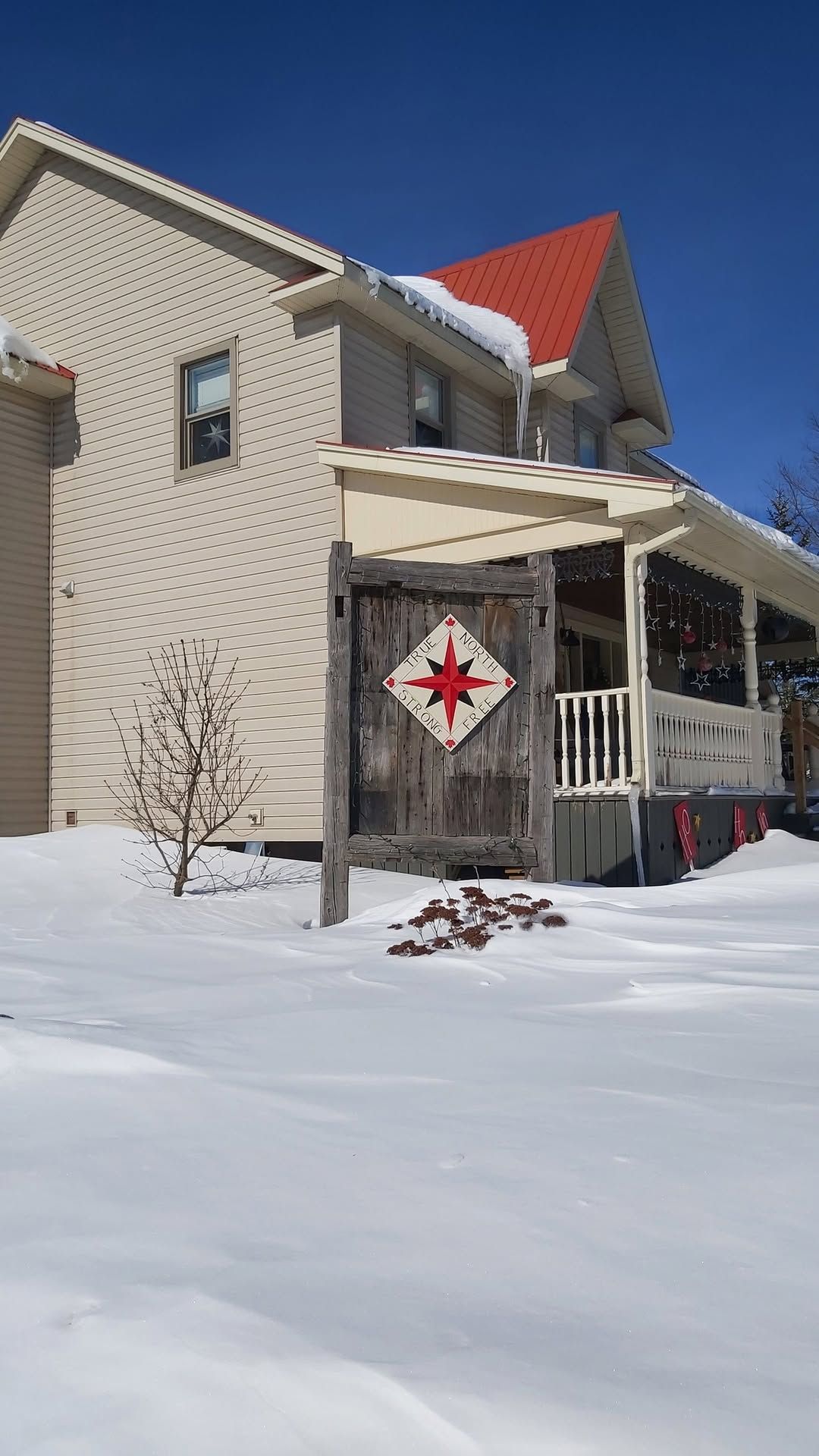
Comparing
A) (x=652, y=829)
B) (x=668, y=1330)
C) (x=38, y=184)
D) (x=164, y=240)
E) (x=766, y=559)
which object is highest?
(x=38, y=184)

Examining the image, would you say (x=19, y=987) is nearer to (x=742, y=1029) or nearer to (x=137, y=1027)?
(x=137, y=1027)

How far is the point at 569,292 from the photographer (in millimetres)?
13672

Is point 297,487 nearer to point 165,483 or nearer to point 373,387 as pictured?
point 373,387

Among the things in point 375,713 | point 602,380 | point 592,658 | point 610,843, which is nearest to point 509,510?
point 610,843

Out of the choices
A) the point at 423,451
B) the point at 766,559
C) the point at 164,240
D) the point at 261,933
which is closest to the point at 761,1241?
the point at 261,933

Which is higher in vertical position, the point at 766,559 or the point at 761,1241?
the point at 766,559

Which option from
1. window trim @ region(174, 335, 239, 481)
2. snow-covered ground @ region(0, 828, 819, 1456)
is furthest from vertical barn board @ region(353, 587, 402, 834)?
window trim @ region(174, 335, 239, 481)

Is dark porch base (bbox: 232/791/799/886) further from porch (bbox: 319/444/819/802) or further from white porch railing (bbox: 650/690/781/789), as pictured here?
white porch railing (bbox: 650/690/781/789)

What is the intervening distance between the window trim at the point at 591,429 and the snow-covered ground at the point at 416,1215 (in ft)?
37.4

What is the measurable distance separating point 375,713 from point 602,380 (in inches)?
421

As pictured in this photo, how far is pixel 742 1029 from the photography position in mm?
3227

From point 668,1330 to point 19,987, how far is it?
3332 millimetres

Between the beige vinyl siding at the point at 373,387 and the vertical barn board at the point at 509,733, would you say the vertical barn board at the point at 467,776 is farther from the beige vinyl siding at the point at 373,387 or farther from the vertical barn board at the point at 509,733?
the beige vinyl siding at the point at 373,387

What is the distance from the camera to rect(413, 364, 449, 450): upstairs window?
12.2m
